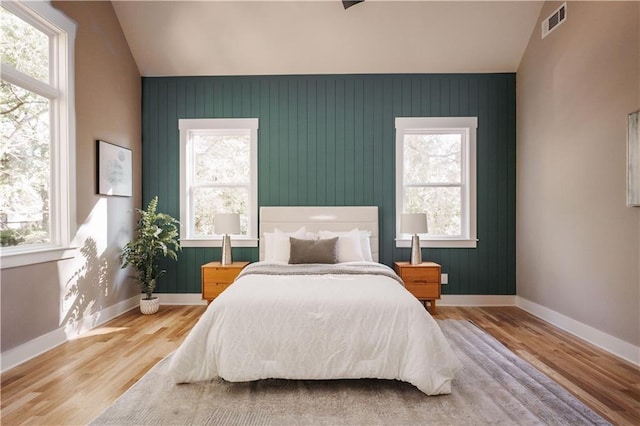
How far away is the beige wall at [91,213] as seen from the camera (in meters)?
2.96

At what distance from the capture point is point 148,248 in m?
4.21

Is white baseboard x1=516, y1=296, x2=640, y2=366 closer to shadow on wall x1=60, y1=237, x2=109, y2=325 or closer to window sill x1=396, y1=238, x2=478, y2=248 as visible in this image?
window sill x1=396, y1=238, x2=478, y2=248

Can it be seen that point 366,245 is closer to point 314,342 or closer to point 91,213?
point 314,342

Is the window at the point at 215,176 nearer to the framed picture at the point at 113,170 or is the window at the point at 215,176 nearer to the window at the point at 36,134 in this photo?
the framed picture at the point at 113,170

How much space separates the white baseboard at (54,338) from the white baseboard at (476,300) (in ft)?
13.0

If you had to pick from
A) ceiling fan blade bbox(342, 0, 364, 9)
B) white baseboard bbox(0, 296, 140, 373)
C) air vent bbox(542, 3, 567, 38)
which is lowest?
white baseboard bbox(0, 296, 140, 373)

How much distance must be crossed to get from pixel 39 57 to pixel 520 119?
5248mm

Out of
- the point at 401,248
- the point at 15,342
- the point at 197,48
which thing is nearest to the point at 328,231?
the point at 401,248

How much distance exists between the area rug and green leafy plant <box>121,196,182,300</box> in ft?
Answer: 6.19

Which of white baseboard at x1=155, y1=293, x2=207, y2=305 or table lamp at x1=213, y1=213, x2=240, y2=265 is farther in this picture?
white baseboard at x1=155, y1=293, x2=207, y2=305

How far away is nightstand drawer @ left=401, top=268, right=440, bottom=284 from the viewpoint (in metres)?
4.21

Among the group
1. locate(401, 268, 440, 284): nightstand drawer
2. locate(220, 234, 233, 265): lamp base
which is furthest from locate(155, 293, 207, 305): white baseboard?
locate(401, 268, 440, 284): nightstand drawer

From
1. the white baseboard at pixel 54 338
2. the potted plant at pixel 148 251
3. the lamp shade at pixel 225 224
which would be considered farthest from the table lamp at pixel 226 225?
the white baseboard at pixel 54 338

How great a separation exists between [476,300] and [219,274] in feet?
10.7
